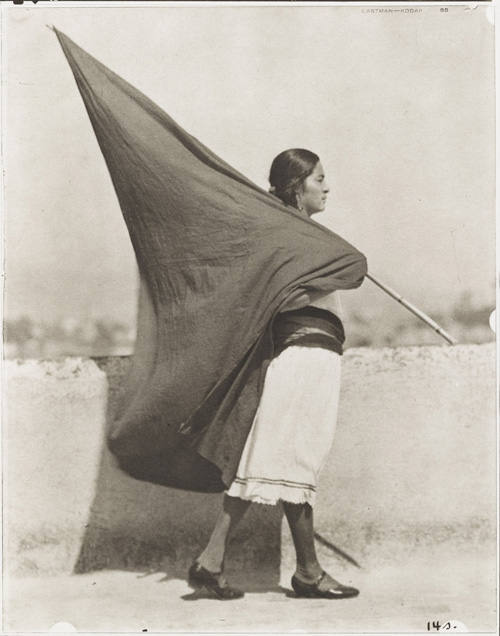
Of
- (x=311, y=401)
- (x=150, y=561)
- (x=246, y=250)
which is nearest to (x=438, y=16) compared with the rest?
(x=246, y=250)

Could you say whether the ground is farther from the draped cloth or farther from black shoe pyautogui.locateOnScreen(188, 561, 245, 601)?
the draped cloth

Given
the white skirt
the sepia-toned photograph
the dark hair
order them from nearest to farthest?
the white skirt, the sepia-toned photograph, the dark hair

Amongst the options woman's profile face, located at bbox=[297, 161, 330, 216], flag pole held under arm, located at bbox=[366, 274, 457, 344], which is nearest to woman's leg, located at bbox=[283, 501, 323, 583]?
flag pole held under arm, located at bbox=[366, 274, 457, 344]

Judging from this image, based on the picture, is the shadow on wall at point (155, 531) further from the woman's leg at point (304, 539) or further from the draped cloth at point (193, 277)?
the woman's leg at point (304, 539)

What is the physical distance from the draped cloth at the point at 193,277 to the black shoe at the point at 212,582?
31 cm

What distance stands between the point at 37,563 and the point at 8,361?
77 cm

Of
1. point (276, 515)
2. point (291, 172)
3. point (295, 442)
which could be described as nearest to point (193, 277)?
point (291, 172)

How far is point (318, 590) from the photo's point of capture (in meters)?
3.25

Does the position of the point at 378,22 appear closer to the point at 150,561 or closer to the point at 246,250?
the point at 246,250

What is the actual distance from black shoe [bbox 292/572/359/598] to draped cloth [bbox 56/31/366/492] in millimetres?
441

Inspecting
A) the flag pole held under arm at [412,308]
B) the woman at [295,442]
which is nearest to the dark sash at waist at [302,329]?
the woman at [295,442]

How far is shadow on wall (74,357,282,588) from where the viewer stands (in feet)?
11.5

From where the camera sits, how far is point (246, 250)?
10.7ft

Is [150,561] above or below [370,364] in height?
below
